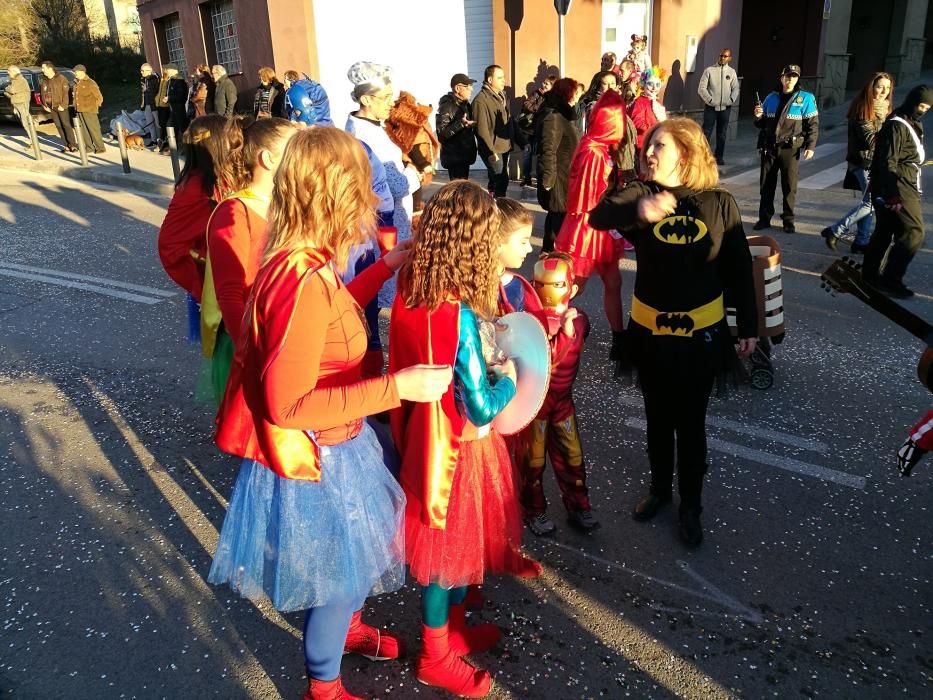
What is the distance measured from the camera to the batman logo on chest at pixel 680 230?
2958 mm

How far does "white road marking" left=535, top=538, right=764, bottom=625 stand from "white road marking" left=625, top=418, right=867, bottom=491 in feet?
3.35

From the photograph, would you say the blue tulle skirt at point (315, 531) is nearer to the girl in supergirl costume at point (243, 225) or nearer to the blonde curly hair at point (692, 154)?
the girl in supergirl costume at point (243, 225)

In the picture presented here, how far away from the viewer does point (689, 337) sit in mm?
3078

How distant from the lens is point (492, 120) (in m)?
9.84

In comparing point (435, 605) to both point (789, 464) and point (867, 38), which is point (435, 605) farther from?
point (867, 38)

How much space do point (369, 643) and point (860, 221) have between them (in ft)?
23.5

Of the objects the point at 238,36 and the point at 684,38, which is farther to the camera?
the point at 238,36

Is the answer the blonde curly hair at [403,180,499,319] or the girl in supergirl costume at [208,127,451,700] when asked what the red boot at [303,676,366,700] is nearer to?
the girl in supergirl costume at [208,127,451,700]

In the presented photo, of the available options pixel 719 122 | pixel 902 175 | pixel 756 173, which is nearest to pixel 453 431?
pixel 902 175

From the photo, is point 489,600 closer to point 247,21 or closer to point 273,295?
point 273,295

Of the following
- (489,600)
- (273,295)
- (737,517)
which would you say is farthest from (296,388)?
(737,517)

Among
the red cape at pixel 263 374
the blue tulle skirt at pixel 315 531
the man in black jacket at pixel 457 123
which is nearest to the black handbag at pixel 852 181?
the man in black jacket at pixel 457 123

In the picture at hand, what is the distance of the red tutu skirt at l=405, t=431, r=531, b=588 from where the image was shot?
2352 millimetres

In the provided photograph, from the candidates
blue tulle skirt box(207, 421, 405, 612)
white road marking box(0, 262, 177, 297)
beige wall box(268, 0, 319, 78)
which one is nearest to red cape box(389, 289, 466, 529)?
blue tulle skirt box(207, 421, 405, 612)
